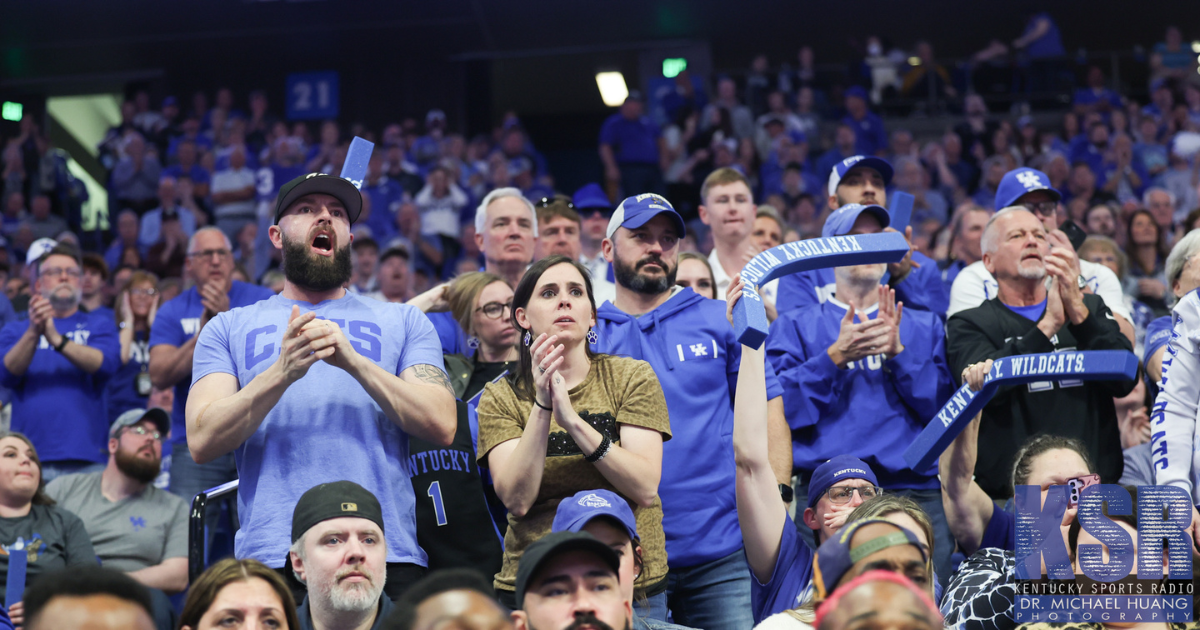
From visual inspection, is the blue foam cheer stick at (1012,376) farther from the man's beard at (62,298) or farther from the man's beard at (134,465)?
the man's beard at (62,298)

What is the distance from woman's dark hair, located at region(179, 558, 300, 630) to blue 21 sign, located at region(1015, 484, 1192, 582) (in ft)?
7.25

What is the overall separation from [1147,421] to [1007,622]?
2.70 metres

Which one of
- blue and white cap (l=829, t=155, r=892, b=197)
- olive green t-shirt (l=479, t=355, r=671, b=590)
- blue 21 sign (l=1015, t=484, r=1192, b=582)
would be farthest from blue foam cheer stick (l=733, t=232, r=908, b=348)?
blue and white cap (l=829, t=155, r=892, b=197)

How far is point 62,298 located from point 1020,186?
5737 millimetres

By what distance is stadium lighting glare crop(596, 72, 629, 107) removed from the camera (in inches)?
773

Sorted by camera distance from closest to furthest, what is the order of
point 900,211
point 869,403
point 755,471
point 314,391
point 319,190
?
1. point 755,471
2. point 314,391
3. point 319,190
4. point 869,403
5. point 900,211

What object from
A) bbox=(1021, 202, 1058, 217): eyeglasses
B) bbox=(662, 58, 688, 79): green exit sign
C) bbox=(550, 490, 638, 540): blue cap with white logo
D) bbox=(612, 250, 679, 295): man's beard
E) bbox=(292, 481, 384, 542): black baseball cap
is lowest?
bbox=(550, 490, 638, 540): blue cap with white logo

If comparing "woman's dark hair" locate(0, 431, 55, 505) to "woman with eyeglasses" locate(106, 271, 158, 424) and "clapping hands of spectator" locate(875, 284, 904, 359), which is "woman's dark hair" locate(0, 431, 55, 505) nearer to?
"woman with eyeglasses" locate(106, 271, 158, 424)

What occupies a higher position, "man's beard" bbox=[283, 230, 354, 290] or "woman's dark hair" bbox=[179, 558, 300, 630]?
"man's beard" bbox=[283, 230, 354, 290]

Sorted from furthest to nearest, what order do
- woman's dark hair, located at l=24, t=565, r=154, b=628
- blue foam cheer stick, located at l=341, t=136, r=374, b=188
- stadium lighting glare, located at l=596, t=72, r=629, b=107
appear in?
stadium lighting glare, located at l=596, t=72, r=629, b=107 < blue foam cheer stick, located at l=341, t=136, r=374, b=188 < woman's dark hair, located at l=24, t=565, r=154, b=628

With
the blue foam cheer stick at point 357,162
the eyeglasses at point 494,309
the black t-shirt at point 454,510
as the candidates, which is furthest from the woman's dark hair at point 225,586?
the eyeglasses at point 494,309

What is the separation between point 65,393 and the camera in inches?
276

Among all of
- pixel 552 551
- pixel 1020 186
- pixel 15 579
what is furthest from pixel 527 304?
pixel 1020 186

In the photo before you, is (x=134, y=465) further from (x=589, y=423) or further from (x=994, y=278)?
(x=994, y=278)
